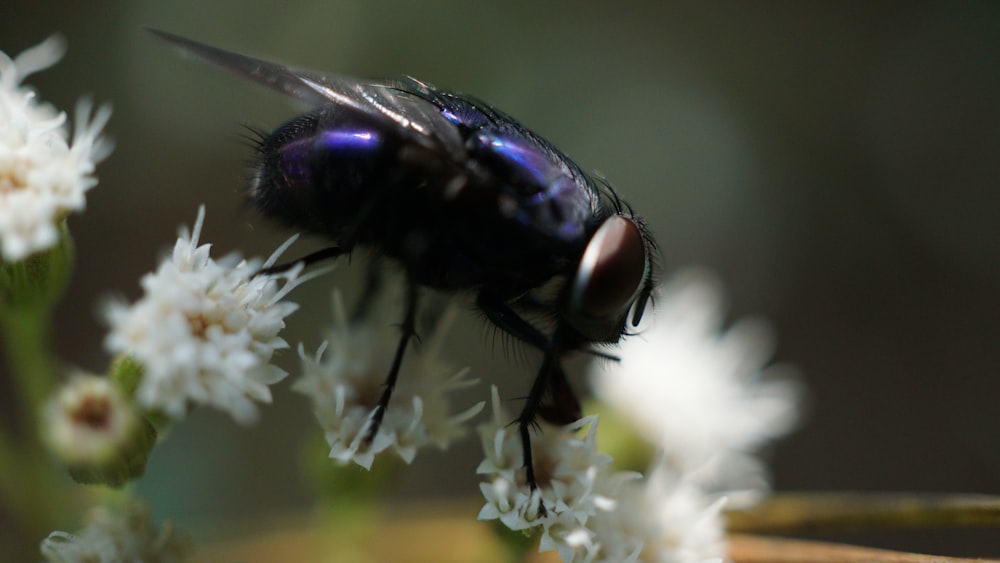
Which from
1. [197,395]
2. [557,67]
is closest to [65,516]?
[197,395]

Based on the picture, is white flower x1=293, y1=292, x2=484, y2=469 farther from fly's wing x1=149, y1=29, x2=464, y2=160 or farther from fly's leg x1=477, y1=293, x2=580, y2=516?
fly's wing x1=149, y1=29, x2=464, y2=160

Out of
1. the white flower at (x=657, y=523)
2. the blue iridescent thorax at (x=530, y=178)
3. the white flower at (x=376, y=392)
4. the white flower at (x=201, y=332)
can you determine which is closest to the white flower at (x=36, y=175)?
the white flower at (x=201, y=332)

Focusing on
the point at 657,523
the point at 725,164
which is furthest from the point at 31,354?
the point at 725,164

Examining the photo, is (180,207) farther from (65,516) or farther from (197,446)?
(65,516)

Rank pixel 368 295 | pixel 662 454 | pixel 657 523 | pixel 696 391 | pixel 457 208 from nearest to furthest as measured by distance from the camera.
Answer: pixel 457 208, pixel 657 523, pixel 662 454, pixel 368 295, pixel 696 391

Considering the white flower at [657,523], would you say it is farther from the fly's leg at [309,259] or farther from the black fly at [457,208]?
the fly's leg at [309,259]

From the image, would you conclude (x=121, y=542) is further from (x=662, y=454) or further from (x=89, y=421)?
(x=662, y=454)
